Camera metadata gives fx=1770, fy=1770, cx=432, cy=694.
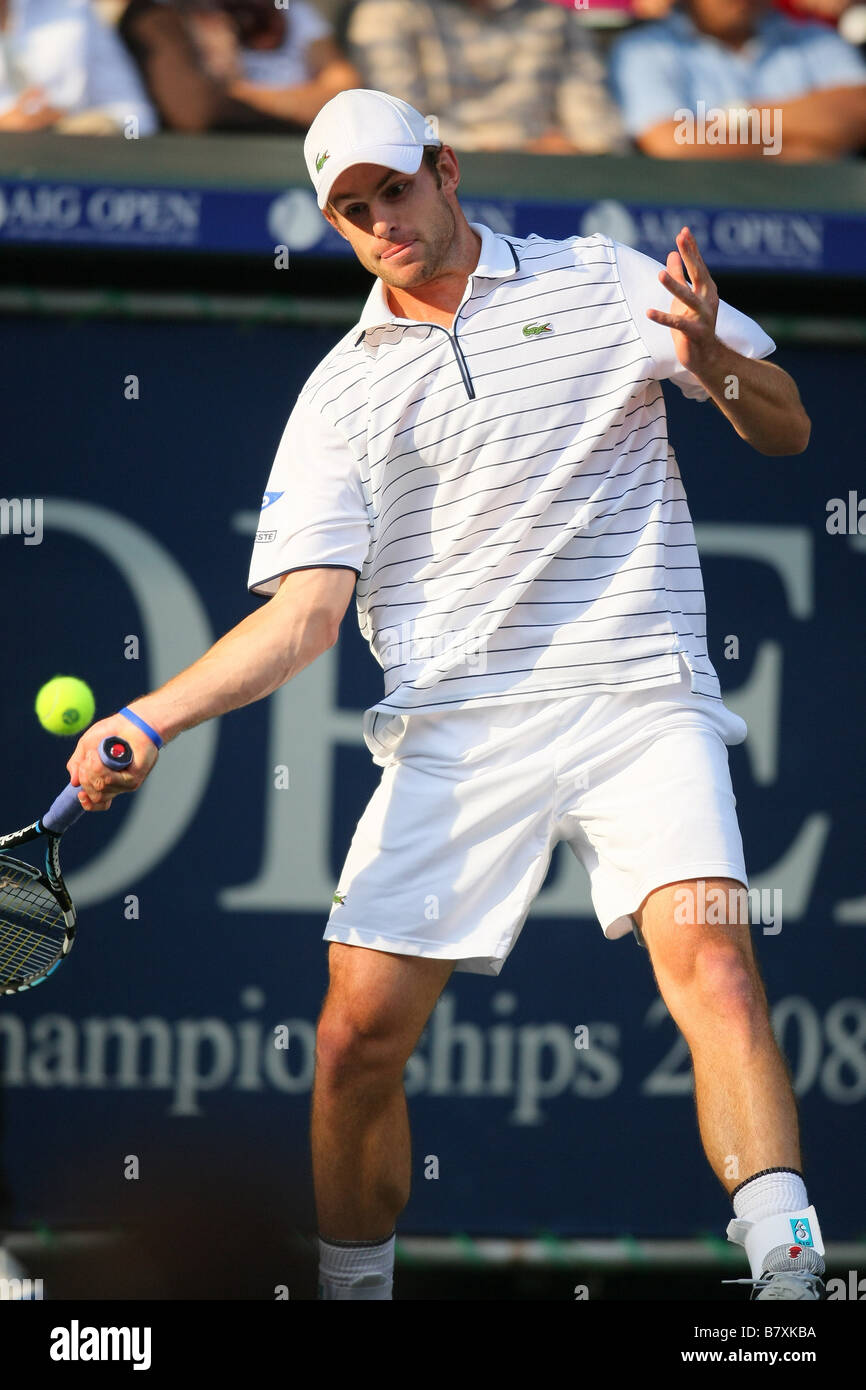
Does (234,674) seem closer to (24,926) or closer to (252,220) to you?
(24,926)

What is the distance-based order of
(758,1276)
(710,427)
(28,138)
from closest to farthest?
(758,1276) → (28,138) → (710,427)

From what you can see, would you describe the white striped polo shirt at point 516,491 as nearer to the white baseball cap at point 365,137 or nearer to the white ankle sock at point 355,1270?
the white baseball cap at point 365,137

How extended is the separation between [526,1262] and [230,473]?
6.83 feet

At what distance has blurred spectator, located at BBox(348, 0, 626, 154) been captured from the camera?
4359mm

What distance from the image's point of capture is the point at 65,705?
2984mm

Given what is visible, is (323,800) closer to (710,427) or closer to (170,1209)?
(170,1209)

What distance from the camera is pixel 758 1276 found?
2.61m

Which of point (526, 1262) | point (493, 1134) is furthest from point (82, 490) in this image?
point (526, 1262)

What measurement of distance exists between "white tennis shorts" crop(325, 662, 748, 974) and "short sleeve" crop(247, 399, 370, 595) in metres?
0.32

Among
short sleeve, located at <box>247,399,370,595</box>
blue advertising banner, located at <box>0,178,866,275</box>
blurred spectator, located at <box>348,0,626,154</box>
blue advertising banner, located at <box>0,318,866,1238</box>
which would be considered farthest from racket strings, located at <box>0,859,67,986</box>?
blurred spectator, located at <box>348,0,626,154</box>

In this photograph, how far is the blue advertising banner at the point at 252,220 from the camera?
415 centimetres

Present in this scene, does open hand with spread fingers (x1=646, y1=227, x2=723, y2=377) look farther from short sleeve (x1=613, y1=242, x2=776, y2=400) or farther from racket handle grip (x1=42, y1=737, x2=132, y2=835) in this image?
racket handle grip (x1=42, y1=737, x2=132, y2=835)

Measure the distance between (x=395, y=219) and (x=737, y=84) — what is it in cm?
178

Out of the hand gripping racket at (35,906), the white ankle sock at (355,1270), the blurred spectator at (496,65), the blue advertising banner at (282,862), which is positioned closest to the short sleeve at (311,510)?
the hand gripping racket at (35,906)
